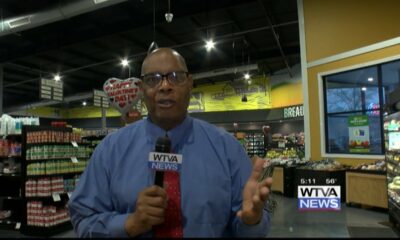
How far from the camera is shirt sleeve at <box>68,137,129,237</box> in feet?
4.10

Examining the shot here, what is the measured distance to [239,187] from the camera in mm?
1392

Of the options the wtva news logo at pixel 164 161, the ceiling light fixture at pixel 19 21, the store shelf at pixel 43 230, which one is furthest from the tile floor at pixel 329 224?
the ceiling light fixture at pixel 19 21

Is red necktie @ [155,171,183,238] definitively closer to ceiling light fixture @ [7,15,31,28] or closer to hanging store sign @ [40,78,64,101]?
ceiling light fixture @ [7,15,31,28]

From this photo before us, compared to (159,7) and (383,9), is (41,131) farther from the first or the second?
(383,9)

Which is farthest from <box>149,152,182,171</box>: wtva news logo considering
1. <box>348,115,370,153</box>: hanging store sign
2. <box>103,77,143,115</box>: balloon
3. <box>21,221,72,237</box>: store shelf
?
<box>348,115,370,153</box>: hanging store sign

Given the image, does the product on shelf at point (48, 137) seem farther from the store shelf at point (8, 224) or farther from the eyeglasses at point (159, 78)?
the eyeglasses at point (159, 78)

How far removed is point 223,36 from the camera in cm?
1152

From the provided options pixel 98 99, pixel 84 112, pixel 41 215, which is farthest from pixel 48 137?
pixel 84 112

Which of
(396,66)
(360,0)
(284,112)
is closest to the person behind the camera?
(396,66)

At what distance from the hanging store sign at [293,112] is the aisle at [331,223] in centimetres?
734

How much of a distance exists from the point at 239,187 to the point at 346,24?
7675 mm

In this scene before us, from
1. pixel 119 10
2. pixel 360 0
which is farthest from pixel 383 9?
pixel 119 10

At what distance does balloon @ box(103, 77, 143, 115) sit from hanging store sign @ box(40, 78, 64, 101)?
213 inches

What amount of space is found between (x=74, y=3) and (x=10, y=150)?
318 centimetres
